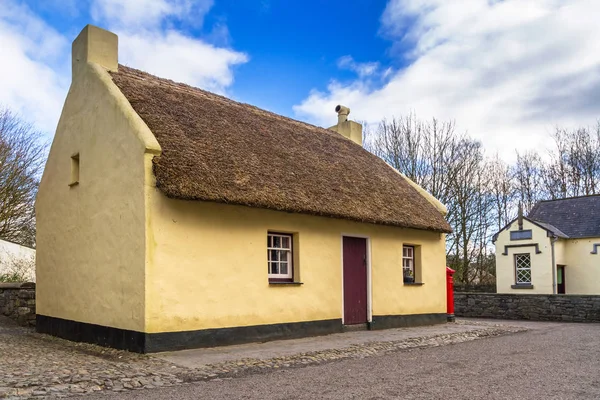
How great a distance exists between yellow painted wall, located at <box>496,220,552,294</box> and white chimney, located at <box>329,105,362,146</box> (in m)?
9.37

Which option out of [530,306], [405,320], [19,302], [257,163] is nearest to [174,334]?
[257,163]

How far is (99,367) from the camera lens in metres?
7.65

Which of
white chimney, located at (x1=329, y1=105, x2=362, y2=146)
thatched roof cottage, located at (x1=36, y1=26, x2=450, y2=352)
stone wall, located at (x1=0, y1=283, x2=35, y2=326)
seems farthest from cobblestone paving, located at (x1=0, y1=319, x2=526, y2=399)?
white chimney, located at (x1=329, y1=105, x2=362, y2=146)

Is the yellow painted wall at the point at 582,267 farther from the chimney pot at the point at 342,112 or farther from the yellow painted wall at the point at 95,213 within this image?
the yellow painted wall at the point at 95,213

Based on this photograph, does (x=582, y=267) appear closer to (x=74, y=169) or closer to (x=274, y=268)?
(x=274, y=268)

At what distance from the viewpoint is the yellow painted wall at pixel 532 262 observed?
21.8m

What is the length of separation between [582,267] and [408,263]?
461 inches

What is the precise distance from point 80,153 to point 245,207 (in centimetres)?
399

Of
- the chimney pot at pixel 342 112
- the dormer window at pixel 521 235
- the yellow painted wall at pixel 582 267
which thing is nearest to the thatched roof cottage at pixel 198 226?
the chimney pot at pixel 342 112

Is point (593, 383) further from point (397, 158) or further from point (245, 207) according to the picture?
point (397, 158)

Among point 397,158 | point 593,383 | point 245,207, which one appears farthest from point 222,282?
Answer: point 397,158

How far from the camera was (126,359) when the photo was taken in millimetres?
8383

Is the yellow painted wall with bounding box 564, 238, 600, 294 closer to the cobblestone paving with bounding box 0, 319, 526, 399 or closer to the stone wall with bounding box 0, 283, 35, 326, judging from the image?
the cobblestone paving with bounding box 0, 319, 526, 399

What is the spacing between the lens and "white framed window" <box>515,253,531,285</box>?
2262 centimetres
